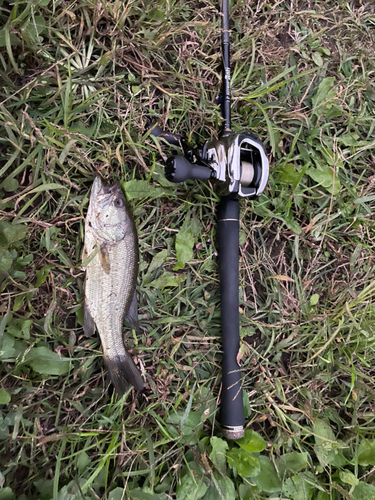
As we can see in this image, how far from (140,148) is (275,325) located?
1498 mm

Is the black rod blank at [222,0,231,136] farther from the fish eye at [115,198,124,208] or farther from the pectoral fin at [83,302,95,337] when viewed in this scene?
the pectoral fin at [83,302,95,337]

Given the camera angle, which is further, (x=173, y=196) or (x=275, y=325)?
(x=275, y=325)

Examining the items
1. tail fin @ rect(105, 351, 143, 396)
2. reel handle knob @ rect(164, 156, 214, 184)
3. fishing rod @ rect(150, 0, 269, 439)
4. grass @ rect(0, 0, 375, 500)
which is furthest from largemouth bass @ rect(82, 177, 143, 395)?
fishing rod @ rect(150, 0, 269, 439)

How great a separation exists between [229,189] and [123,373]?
A: 1.24 metres

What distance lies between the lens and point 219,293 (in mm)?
2307

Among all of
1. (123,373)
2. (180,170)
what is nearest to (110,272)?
(123,373)

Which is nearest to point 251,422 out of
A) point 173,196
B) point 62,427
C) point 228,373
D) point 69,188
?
point 228,373


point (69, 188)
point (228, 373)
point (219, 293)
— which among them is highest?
point (69, 188)

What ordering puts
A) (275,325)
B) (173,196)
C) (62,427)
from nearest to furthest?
(62,427), (173,196), (275,325)

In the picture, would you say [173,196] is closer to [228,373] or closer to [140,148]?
[140,148]

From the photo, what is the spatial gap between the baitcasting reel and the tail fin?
3.57 ft

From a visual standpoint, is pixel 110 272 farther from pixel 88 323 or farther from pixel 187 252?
pixel 187 252

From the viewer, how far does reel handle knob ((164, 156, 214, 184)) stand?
1.77m

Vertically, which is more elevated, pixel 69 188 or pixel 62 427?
pixel 69 188
